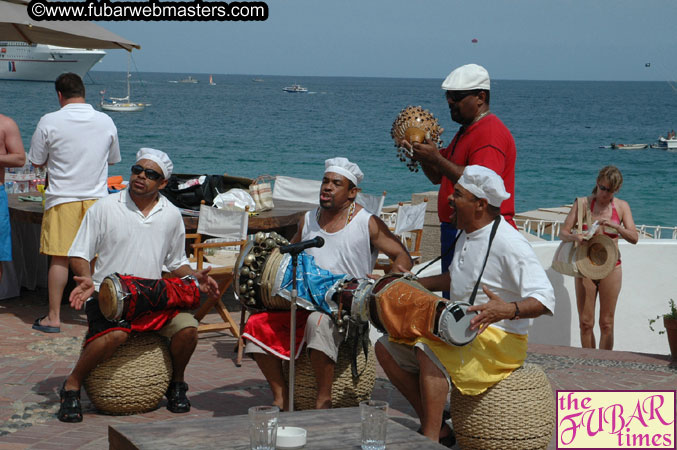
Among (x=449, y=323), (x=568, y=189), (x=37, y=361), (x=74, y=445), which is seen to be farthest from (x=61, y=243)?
(x=568, y=189)

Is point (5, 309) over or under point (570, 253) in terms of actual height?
under

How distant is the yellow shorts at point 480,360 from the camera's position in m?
4.63

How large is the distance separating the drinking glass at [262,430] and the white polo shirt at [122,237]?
219 centimetres

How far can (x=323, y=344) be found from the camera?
5148mm

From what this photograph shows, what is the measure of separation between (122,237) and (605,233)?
4.40 m

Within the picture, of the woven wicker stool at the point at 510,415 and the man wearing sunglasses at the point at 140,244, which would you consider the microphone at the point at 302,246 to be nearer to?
the man wearing sunglasses at the point at 140,244

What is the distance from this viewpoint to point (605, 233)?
806 centimetres

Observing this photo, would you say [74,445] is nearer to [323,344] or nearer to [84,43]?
[323,344]

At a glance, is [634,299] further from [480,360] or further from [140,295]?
[140,295]

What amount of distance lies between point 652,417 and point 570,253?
3328 mm

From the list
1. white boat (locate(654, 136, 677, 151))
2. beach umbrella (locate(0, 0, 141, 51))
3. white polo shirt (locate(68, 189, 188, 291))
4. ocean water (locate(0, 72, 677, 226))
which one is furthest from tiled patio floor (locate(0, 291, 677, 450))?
white boat (locate(654, 136, 677, 151))

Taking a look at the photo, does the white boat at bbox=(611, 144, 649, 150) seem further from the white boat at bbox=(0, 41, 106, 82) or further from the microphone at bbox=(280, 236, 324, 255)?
the white boat at bbox=(0, 41, 106, 82)

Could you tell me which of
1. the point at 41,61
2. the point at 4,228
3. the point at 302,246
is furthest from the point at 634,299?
the point at 41,61

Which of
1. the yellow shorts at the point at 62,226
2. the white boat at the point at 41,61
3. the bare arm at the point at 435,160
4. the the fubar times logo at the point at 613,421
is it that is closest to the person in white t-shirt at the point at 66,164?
the yellow shorts at the point at 62,226
